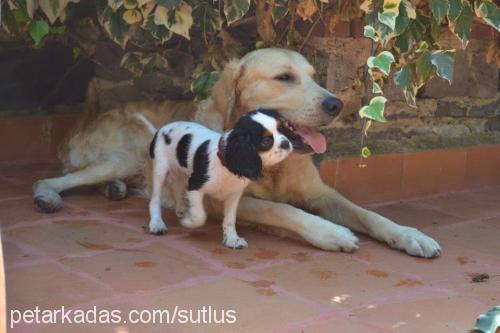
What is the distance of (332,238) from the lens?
3.28m

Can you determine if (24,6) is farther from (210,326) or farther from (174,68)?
(210,326)

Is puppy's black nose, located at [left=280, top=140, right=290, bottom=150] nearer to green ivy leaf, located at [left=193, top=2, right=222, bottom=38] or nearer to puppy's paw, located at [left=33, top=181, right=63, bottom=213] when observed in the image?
Answer: green ivy leaf, located at [left=193, top=2, right=222, bottom=38]

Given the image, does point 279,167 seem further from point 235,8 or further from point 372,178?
point 235,8

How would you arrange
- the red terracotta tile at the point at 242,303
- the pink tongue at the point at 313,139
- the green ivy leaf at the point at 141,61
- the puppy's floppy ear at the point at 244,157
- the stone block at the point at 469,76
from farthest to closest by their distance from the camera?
the stone block at the point at 469,76, the green ivy leaf at the point at 141,61, the pink tongue at the point at 313,139, the puppy's floppy ear at the point at 244,157, the red terracotta tile at the point at 242,303

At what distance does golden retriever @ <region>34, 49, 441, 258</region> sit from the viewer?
3363 millimetres

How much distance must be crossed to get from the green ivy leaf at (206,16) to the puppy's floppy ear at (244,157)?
0.99 meters

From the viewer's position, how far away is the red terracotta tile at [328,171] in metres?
3.97

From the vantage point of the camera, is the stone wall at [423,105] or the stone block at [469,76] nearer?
the stone wall at [423,105]

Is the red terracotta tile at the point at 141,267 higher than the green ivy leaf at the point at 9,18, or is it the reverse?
the green ivy leaf at the point at 9,18

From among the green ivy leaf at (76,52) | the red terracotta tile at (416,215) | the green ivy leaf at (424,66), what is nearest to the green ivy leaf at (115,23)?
the green ivy leaf at (76,52)

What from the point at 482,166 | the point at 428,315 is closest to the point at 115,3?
the point at 428,315

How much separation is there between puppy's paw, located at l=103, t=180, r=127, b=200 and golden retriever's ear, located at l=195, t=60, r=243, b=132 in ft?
2.36

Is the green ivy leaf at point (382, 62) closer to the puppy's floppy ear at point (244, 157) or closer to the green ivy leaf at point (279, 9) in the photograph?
the puppy's floppy ear at point (244, 157)

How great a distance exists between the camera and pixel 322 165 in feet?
13.0
